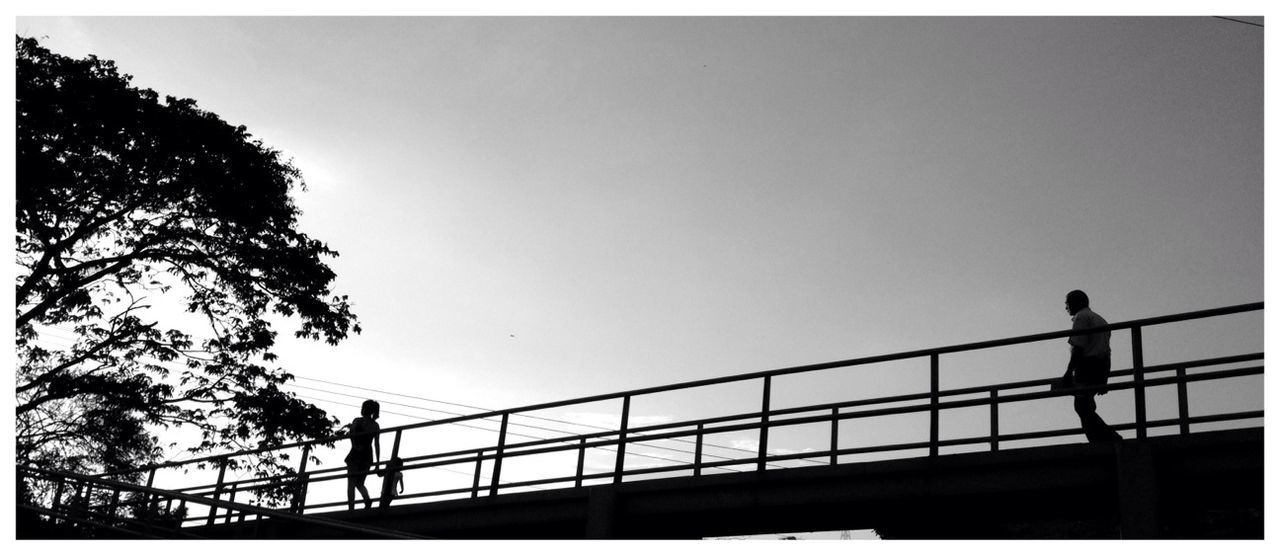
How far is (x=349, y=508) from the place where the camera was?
13945 mm

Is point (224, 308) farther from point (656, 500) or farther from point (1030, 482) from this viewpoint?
point (1030, 482)

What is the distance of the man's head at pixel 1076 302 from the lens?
9977mm

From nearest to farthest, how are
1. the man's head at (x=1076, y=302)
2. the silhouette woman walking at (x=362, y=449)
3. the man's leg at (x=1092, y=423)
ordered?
the man's leg at (x=1092, y=423) < the man's head at (x=1076, y=302) < the silhouette woman walking at (x=362, y=449)

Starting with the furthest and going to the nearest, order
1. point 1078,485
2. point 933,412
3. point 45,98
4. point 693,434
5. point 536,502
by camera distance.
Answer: point 45,98 → point 536,502 → point 693,434 → point 933,412 → point 1078,485

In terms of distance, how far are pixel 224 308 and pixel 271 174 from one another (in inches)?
100

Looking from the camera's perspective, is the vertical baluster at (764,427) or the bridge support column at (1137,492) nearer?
the bridge support column at (1137,492)

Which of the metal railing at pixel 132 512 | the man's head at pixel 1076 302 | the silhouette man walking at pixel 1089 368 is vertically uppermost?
the man's head at pixel 1076 302

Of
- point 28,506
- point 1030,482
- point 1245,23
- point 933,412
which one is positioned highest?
point 1245,23

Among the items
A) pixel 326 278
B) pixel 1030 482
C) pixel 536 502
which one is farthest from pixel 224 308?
pixel 1030 482

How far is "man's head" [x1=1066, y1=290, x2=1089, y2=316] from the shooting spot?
9.98 m

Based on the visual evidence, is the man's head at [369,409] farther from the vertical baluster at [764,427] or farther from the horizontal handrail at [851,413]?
the vertical baluster at [764,427]

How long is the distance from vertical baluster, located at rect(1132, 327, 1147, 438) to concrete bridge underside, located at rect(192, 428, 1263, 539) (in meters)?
0.15

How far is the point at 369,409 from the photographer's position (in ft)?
48.3

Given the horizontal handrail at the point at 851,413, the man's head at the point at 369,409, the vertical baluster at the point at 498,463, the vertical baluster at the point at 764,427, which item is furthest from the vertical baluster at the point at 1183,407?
the man's head at the point at 369,409
